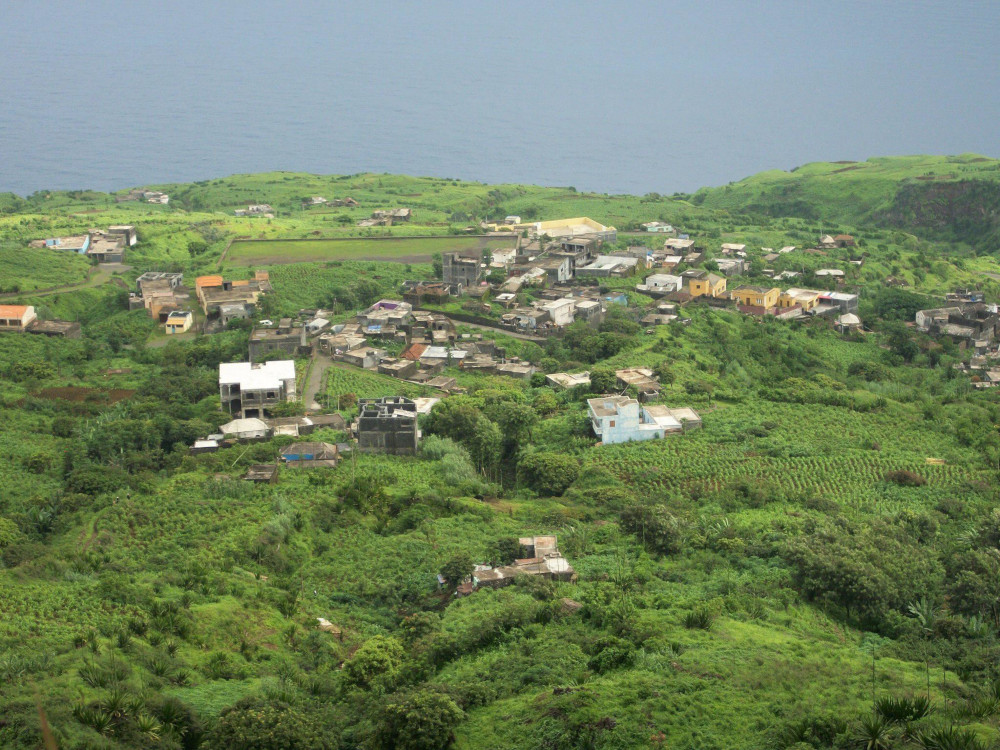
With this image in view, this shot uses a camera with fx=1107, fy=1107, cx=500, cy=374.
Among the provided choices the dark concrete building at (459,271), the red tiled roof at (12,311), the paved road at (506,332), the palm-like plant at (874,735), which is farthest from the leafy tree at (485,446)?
the red tiled roof at (12,311)

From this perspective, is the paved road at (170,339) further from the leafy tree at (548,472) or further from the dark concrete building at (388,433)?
the leafy tree at (548,472)

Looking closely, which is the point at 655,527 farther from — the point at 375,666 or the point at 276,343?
the point at 276,343

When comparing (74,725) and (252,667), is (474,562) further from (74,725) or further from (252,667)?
(74,725)

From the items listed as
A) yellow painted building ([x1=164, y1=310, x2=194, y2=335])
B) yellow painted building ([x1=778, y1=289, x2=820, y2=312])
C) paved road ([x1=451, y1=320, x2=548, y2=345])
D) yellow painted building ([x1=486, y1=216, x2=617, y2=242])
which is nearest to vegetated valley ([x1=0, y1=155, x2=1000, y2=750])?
paved road ([x1=451, y1=320, x2=548, y2=345])

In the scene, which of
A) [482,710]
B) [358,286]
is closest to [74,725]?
[482,710]

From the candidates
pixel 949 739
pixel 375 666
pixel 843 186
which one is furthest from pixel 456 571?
pixel 843 186

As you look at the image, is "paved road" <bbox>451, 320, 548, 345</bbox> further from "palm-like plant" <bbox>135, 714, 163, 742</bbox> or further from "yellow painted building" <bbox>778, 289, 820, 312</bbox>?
"palm-like plant" <bbox>135, 714, 163, 742</bbox>
